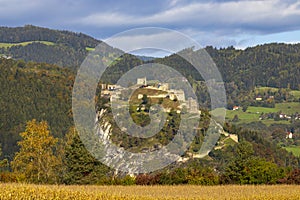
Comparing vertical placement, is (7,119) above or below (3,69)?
below

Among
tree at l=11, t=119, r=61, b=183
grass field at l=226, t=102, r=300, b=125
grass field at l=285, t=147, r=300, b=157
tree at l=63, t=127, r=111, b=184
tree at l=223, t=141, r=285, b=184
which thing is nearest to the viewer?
tree at l=223, t=141, r=285, b=184

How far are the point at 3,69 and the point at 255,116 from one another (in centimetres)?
8388

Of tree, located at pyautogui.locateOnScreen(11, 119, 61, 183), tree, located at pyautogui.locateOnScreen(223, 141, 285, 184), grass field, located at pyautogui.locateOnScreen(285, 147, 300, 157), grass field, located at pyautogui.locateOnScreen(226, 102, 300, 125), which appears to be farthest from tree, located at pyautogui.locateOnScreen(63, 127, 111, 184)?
grass field, located at pyautogui.locateOnScreen(226, 102, 300, 125)

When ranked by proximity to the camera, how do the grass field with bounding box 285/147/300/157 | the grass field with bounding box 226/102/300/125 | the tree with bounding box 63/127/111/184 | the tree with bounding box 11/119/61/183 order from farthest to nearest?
the grass field with bounding box 226/102/300/125 → the grass field with bounding box 285/147/300/157 → the tree with bounding box 11/119/61/183 → the tree with bounding box 63/127/111/184

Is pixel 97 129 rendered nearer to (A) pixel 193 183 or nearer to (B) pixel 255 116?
(A) pixel 193 183

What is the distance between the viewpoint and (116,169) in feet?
143

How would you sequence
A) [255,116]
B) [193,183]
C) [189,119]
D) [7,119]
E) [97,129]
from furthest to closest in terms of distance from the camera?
1. [255,116]
2. [7,119]
3. [97,129]
4. [189,119]
5. [193,183]

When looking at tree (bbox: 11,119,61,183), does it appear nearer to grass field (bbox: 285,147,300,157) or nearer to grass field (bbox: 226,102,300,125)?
grass field (bbox: 285,147,300,157)

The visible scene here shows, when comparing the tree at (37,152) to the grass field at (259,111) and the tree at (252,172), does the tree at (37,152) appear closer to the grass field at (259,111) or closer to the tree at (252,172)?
the tree at (252,172)

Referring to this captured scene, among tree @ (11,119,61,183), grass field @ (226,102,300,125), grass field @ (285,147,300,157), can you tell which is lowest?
grass field @ (285,147,300,157)

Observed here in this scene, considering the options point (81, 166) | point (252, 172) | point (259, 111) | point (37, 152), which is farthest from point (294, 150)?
point (81, 166)

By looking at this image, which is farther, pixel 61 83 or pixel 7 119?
pixel 61 83

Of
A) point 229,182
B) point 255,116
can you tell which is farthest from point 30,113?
point 255,116

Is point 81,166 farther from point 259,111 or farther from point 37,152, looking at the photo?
point 259,111
